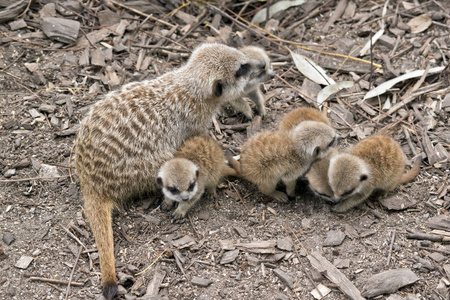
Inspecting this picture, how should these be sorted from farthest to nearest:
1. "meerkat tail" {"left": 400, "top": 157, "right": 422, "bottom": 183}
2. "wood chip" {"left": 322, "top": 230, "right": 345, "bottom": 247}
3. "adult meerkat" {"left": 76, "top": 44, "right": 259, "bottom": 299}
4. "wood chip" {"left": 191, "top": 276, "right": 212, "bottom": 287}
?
"meerkat tail" {"left": 400, "top": 157, "right": 422, "bottom": 183} → "adult meerkat" {"left": 76, "top": 44, "right": 259, "bottom": 299} → "wood chip" {"left": 322, "top": 230, "right": 345, "bottom": 247} → "wood chip" {"left": 191, "top": 276, "right": 212, "bottom": 287}

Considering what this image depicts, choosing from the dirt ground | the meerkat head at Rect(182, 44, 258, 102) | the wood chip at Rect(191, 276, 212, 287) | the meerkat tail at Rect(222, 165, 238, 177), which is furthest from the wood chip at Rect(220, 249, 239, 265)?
the meerkat head at Rect(182, 44, 258, 102)

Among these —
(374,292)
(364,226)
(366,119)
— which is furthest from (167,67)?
(374,292)

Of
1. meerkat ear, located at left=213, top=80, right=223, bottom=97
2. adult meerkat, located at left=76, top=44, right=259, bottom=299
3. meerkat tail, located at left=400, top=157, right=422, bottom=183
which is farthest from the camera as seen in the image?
meerkat ear, located at left=213, top=80, right=223, bottom=97

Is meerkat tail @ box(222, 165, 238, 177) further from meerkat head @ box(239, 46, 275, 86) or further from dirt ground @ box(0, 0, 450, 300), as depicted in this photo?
meerkat head @ box(239, 46, 275, 86)

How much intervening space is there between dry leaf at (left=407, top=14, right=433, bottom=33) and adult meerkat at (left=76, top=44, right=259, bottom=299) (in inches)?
109

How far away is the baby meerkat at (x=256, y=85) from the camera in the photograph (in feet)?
18.5

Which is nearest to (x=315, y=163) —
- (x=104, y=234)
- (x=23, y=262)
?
(x=104, y=234)

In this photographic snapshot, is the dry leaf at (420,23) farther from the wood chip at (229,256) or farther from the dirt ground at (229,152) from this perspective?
the wood chip at (229,256)

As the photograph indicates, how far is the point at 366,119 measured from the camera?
5.95 metres

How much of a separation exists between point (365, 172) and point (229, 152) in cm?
166

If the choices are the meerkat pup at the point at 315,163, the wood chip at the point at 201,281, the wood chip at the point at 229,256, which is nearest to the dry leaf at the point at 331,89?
Result: the meerkat pup at the point at 315,163

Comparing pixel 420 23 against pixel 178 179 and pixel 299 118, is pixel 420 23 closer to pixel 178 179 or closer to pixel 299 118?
pixel 299 118

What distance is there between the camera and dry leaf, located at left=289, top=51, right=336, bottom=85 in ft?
20.8

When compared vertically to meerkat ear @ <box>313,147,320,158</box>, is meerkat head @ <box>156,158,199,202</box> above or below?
below
